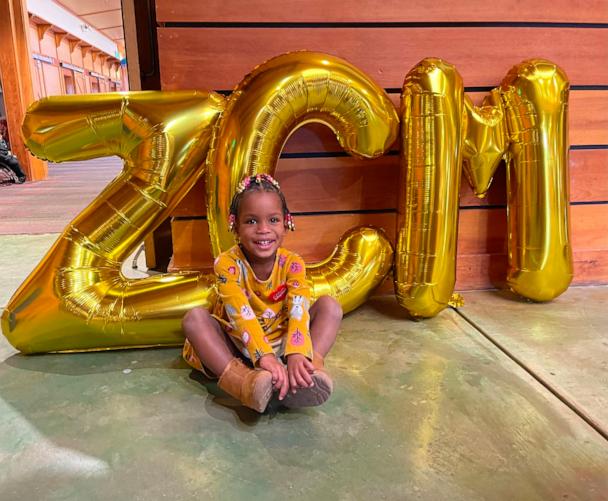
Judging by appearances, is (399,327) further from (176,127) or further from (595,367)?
(176,127)

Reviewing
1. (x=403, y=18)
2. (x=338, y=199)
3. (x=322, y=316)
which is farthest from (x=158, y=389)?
(x=403, y=18)

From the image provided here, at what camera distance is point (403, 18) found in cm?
183

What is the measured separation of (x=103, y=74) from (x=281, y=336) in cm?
1701

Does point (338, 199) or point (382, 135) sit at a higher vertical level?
point (382, 135)

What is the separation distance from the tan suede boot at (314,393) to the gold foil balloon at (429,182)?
24.4 inches

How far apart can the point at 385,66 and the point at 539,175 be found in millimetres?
645

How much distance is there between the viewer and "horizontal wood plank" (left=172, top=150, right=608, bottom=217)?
1.89m

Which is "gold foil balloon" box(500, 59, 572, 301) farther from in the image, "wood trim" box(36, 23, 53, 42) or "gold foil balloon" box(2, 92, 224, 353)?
"wood trim" box(36, 23, 53, 42)

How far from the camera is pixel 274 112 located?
150 cm

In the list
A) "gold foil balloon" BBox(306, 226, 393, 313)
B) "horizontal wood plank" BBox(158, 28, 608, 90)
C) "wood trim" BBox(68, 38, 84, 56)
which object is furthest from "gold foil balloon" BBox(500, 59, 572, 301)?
"wood trim" BBox(68, 38, 84, 56)

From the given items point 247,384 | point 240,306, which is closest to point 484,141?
point 240,306

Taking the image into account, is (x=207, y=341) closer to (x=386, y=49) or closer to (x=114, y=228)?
(x=114, y=228)

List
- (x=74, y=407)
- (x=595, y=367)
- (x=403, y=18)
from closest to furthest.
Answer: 1. (x=74, y=407)
2. (x=595, y=367)
3. (x=403, y=18)

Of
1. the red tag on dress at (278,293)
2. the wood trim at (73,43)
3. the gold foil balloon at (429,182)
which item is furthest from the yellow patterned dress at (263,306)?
the wood trim at (73,43)
